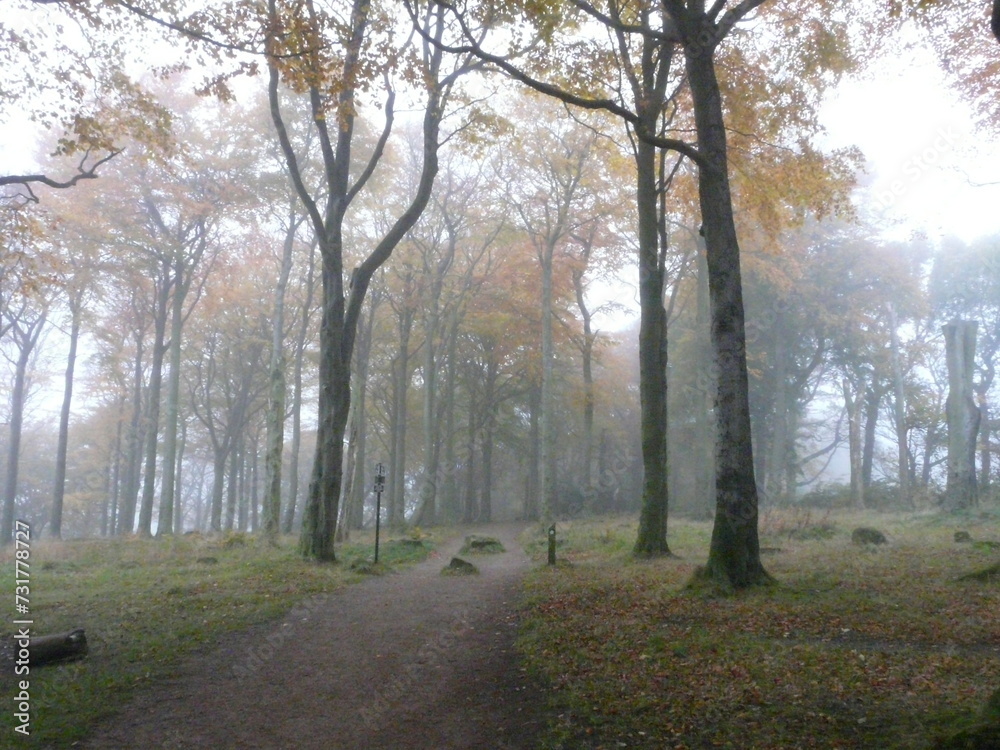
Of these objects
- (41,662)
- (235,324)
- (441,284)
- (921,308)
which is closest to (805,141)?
(41,662)

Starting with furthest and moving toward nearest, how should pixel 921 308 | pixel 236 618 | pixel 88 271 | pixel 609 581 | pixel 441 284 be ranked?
pixel 921 308
pixel 441 284
pixel 88 271
pixel 609 581
pixel 236 618

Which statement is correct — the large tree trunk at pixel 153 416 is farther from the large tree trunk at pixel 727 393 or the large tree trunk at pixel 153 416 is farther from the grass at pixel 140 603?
the large tree trunk at pixel 727 393

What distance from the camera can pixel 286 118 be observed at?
20984 mm

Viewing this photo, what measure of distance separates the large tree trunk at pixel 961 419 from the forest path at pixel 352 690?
16.1 meters

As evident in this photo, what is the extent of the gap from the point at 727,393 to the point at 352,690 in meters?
5.38

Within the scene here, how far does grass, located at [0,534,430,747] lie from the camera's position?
557 cm

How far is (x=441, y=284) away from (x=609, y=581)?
18.3 m

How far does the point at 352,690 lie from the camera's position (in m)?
6.00

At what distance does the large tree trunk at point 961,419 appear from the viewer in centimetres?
1959

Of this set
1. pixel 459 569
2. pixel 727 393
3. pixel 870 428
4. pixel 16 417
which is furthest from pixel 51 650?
pixel 870 428

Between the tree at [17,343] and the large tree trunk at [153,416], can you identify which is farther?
the tree at [17,343]

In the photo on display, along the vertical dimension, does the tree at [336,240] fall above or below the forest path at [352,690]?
above

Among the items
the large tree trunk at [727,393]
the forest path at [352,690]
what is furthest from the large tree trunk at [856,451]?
the forest path at [352,690]

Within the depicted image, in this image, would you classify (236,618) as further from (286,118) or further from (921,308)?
(921,308)
